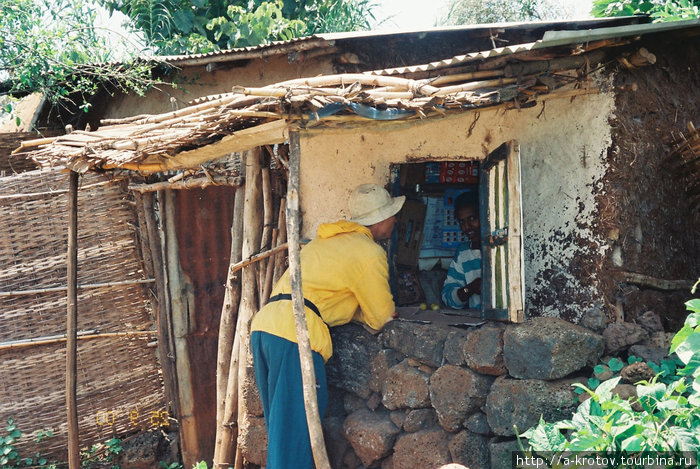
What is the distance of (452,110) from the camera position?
185 inches

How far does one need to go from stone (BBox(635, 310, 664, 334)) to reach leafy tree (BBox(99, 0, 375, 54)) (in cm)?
622

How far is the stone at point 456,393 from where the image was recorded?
15.7ft

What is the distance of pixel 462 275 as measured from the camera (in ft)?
21.1

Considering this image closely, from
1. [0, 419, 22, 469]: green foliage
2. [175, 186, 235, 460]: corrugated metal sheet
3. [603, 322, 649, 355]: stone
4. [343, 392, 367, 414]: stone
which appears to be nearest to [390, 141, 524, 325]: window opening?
[603, 322, 649, 355]: stone

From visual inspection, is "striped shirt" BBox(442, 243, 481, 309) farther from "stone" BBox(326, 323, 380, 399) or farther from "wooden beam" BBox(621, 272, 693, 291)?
"wooden beam" BBox(621, 272, 693, 291)

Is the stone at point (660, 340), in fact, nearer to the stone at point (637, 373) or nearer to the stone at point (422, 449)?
the stone at point (637, 373)

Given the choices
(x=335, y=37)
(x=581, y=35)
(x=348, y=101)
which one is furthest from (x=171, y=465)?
(x=581, y=35)

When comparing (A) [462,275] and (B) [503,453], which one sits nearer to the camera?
(B) [503,453]

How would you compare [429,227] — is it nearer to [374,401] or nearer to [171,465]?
[374,401]

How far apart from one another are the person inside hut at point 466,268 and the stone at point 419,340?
1258 mm

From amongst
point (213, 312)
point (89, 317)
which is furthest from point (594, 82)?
point (89, 317)

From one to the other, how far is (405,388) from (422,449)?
426 millimetres

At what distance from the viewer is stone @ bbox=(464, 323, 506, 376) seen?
472cm

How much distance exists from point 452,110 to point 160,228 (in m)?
3.77
